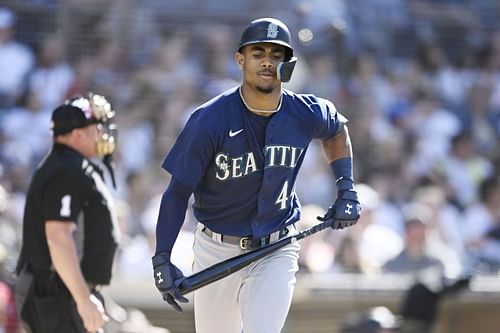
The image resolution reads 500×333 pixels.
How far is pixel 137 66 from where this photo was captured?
10633mm

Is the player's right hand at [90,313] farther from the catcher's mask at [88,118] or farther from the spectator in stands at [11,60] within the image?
the spectator in stands at [11,60]

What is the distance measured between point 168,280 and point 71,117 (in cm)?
136

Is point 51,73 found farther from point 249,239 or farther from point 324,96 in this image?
point 249,239

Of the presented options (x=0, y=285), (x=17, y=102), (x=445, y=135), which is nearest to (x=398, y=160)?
(x=445, y=135)

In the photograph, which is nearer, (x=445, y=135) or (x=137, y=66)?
(x=137, y=66)

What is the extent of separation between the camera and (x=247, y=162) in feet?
17.4

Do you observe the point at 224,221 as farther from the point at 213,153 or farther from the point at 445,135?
the point at 445,135

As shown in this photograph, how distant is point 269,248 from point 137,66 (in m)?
5.61

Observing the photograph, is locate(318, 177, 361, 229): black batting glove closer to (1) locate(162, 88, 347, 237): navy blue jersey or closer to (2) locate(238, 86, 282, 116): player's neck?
(1) locate(162, 88, 347, 237): navy blue jersey

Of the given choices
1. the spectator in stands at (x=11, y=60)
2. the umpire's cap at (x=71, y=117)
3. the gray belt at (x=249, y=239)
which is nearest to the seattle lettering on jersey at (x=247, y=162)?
the gray belt at (x=249, y=239)

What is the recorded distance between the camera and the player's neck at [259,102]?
5316 mm

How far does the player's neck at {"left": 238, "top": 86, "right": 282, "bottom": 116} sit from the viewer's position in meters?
5.32

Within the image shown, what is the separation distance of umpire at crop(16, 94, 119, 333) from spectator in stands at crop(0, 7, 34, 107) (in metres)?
4.22

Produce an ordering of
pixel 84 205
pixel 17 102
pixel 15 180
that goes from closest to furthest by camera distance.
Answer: pixel 84 205 < pixel 15 180 < pixel 17 102
